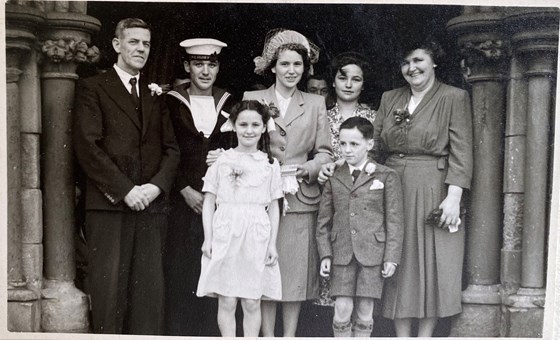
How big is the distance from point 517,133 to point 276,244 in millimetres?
1805

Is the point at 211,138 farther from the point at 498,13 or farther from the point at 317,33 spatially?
the point at 498,13

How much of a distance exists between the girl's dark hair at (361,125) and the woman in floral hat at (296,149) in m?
0.15

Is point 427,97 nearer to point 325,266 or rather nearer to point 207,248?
point 325,266

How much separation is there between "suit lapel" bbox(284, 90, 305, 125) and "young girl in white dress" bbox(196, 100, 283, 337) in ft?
0.44

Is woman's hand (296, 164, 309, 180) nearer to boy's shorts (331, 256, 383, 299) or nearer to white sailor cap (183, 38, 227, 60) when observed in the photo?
boy's shorts (331, 256, 383, 299)

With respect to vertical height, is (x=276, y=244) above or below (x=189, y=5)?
below

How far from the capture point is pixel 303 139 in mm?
6703

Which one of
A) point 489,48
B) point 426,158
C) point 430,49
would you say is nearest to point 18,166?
point 426,158

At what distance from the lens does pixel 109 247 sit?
6637mm

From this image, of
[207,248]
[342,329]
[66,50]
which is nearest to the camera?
[66,50]

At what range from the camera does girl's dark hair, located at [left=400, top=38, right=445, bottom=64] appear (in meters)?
6.66

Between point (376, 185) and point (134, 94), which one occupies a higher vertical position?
point (134, 94)

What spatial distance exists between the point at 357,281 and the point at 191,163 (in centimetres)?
139

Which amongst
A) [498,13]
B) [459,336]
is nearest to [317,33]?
[498,13]
